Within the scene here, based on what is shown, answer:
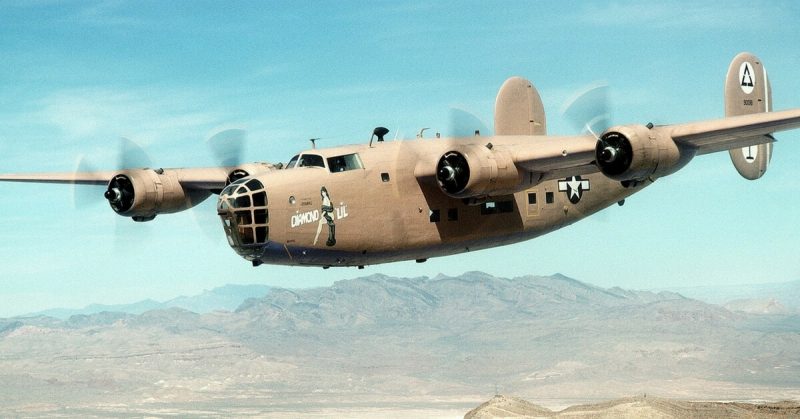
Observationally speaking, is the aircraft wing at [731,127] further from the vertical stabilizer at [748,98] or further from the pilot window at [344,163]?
the vertical stabilizer at [748,98]

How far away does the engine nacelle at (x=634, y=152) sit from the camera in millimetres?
33250

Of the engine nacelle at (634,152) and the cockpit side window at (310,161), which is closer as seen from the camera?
the engine nacelle at (634,152)

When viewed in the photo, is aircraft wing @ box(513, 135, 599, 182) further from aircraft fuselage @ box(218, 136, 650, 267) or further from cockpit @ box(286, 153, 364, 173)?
cockpit @ box(286, 153, 364, 173)

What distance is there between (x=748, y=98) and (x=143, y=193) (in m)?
27.0

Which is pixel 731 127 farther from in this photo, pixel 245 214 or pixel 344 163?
pixel 245 214

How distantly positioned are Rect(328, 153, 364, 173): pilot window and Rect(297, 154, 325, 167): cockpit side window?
33 centimetres

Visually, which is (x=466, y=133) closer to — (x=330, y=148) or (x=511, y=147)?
(x=511, y=147)

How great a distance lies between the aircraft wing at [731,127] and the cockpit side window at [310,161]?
1178 cm

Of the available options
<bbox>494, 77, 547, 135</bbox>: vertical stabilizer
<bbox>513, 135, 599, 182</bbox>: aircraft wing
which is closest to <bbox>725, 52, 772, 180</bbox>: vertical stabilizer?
<bbox>494, 77, 547, 135</bbox>: vertical stabilizer

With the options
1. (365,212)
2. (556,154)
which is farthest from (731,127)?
(365,212)

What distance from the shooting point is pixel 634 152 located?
108 feet

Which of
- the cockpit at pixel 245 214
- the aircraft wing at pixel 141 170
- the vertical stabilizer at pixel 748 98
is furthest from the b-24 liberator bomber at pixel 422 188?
the vertical stabilizer at pixel 748 98

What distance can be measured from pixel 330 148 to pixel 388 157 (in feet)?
6.69

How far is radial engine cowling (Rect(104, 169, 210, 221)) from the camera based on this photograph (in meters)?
40.0
